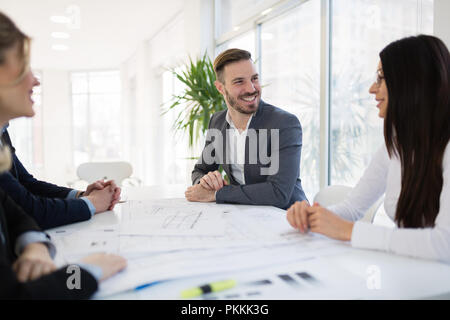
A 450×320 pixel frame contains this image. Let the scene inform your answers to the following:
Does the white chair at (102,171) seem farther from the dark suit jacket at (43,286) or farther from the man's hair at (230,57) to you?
the dark suit jacket at (43,286)

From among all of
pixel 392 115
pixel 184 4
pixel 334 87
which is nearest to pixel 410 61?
pixel 392 115

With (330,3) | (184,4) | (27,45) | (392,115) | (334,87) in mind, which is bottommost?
(392,115)

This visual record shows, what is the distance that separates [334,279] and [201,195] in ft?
3.45

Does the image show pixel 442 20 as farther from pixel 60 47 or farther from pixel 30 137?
pixel 30 137

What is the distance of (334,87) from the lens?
3.00m

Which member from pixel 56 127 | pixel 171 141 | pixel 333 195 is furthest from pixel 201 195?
pixel 56 127

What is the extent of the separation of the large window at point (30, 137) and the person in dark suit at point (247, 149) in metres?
9.42

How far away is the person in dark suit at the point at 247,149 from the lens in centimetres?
165

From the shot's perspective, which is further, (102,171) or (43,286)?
(102,171)

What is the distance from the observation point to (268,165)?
1.84m

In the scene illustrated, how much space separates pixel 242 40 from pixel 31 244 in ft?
13.2

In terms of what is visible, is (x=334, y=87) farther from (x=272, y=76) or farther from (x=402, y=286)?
(x=402, y=286)

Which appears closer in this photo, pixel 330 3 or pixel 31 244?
pixel 31 244

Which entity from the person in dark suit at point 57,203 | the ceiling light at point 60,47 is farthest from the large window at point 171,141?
the person in dark suit at point 57,203
